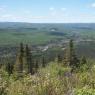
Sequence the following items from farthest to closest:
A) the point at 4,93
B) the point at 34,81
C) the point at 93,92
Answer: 1. the point at 34,81
2. the point at 4,93
3. the point at 93,92

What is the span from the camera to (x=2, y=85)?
266 inches

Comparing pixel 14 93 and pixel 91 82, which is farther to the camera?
pixel 91 82

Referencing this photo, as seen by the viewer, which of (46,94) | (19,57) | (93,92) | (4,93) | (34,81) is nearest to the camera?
(93,92)

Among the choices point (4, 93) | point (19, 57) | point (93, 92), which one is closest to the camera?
point (93, 92)

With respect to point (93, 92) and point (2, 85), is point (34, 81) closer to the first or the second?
point (2, 85)

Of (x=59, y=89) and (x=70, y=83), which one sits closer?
(x=59, y=89)

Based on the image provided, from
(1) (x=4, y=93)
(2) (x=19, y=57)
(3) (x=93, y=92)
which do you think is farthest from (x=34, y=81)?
(2) (x=19, y=57)

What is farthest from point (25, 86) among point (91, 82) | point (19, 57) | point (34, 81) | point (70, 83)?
point (19, 57)

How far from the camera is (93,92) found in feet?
18.4

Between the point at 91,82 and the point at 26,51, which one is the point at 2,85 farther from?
the point at 26,51

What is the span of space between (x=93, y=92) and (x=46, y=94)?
1.04 m

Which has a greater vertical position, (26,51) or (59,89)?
(59,89)

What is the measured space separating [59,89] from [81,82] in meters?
1.23

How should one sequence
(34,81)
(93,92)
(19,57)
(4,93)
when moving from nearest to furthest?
(93,92)
(4,93)
(34,81)
(19,57)
